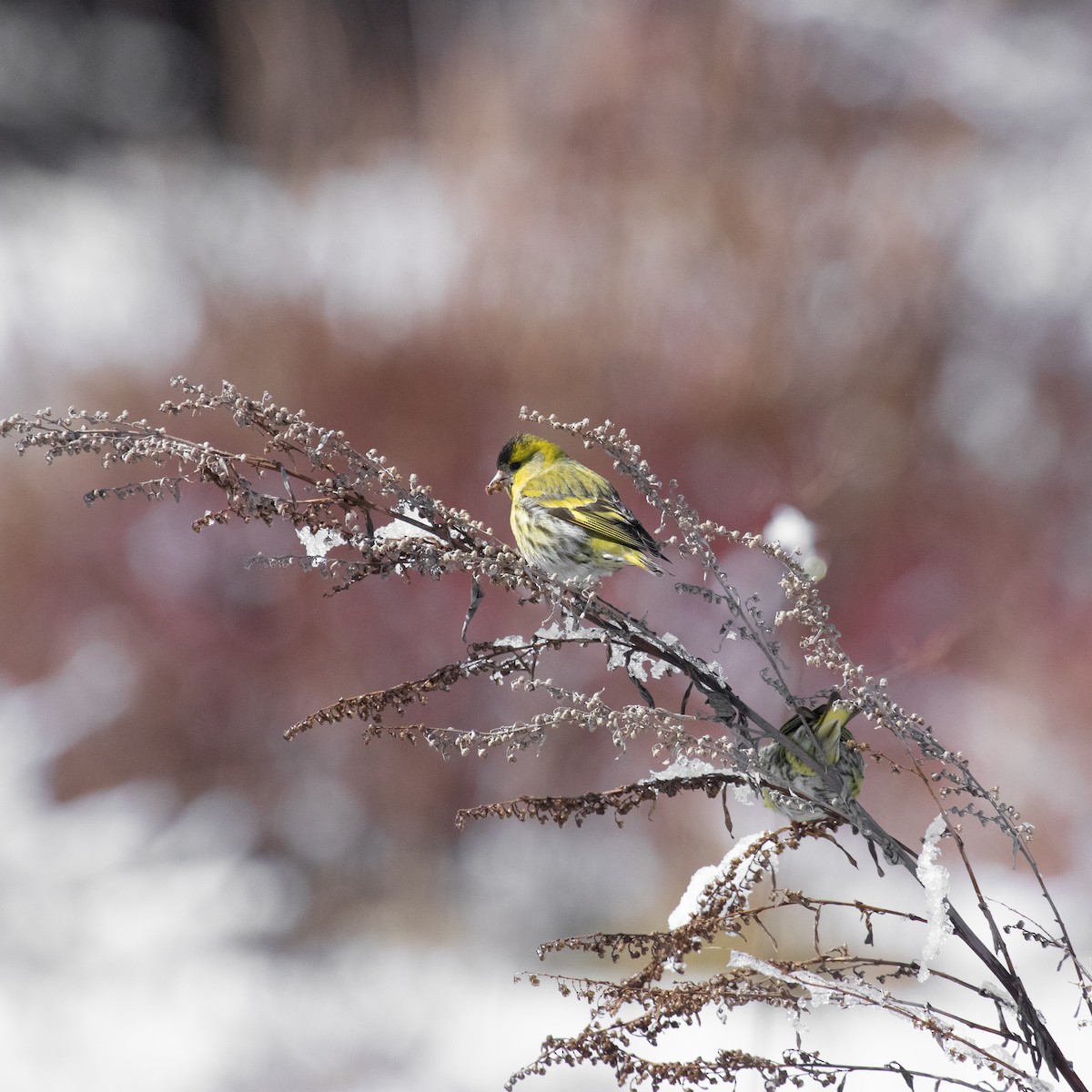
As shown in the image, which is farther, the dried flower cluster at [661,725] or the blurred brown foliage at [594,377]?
the blurred brown foliage at [594,377]

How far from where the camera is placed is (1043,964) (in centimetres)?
101

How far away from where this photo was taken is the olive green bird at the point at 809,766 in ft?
0.96

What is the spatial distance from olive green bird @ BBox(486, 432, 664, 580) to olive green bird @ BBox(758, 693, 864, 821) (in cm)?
18

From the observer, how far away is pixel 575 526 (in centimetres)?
68

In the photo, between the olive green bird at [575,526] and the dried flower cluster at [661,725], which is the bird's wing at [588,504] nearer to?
the olive green bird at [575,526]

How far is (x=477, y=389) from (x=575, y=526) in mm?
486

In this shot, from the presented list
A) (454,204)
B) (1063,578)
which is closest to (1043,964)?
(1063,578)

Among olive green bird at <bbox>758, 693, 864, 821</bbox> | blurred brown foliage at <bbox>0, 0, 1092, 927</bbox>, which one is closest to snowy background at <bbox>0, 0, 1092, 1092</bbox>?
blurred brown foliage at <bbox>0, 0, 1092, 927</bbox>

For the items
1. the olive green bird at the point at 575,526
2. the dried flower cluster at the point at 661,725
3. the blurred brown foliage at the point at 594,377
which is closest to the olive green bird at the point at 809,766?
the dried flower cluster at the point at 661,725

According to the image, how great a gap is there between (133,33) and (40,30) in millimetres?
124

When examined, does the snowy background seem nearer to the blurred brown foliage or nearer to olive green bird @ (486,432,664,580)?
the blurred brown foliage

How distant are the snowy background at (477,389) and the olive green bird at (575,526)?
1.16 feet

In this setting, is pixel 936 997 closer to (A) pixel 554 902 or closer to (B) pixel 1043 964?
(B) pixel 1043 964

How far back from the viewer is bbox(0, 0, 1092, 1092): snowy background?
104cm
